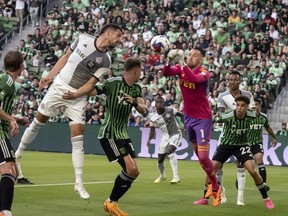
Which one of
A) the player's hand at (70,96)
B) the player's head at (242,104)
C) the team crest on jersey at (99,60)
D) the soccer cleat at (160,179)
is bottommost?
the soccer cleat at (160,179)

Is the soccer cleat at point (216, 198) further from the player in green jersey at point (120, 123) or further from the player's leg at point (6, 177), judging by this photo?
the player's leg at point (6, 177)

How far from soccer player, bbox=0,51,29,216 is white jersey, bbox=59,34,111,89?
3.32 m

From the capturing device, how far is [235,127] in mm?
14680

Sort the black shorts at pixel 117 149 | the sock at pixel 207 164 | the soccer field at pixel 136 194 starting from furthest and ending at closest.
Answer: the sock at pixel 207 164
the soccer field at pixel 136 194
the black shorts at pixel 117 149

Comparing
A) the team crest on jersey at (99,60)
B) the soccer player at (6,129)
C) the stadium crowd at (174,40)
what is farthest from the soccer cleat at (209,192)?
the stadium crowd at (174,40)

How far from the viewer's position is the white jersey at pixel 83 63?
1421 cm

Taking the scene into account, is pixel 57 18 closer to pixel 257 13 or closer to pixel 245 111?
pixel 257 13

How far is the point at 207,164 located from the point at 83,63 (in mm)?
2856

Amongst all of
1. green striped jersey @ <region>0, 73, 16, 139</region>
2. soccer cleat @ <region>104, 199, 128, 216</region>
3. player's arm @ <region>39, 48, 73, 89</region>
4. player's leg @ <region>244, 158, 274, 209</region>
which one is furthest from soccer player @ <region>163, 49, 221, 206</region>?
green striped jersey @ <region>0, 73, 16, 139</region>

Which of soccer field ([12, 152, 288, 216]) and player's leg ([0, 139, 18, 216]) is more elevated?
player's leg ([0, 139, 18, 216])

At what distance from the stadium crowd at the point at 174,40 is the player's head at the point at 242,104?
14.9 m

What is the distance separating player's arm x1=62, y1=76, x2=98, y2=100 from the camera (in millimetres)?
13195

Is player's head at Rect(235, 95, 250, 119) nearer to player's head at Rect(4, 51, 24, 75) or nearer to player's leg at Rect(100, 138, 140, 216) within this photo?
player's leg at Rect(100, 138, 140, 216)

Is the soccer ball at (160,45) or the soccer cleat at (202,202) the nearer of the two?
the soccer ball at (160,45)
